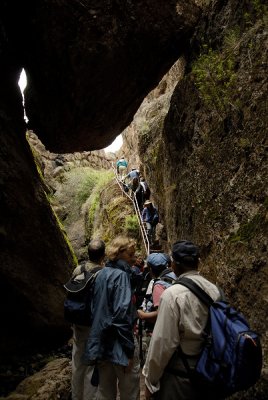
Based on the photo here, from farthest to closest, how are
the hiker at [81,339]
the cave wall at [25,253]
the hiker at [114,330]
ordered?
the cave wall at [25,253], the hiker at [81,339], the hiker at [114,330]

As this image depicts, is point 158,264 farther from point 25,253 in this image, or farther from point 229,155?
point 25,253

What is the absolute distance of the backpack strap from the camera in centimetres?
232

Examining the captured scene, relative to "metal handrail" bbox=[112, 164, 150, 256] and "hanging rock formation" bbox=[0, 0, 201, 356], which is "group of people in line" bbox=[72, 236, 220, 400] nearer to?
"hanging rock formation" bbox=[0, 0, 201, 356]

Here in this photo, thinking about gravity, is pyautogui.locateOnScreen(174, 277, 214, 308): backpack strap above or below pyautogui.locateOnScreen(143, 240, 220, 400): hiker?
above

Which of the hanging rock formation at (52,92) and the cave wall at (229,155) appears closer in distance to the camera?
the cave wall at (229,155)

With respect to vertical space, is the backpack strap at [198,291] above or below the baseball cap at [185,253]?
below

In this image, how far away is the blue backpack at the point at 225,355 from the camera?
205 cm

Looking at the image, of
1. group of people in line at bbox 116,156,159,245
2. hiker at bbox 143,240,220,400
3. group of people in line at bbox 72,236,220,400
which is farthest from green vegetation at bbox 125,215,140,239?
hiker at bbox 143,240,220,400

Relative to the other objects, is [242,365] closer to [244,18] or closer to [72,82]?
[244,18]

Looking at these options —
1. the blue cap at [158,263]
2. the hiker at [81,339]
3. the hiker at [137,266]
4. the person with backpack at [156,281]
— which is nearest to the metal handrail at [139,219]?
the hiker at [137,266]

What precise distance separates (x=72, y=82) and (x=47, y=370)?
17.0 ft

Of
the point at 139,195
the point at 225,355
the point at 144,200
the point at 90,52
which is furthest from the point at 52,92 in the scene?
the point at 139,195

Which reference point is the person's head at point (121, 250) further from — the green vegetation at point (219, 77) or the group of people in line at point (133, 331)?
the green vegetation at point (219, 77)

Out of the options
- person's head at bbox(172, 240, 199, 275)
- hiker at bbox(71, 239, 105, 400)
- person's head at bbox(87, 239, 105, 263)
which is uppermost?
person's head at bbox(172, 240, 199, 275)
